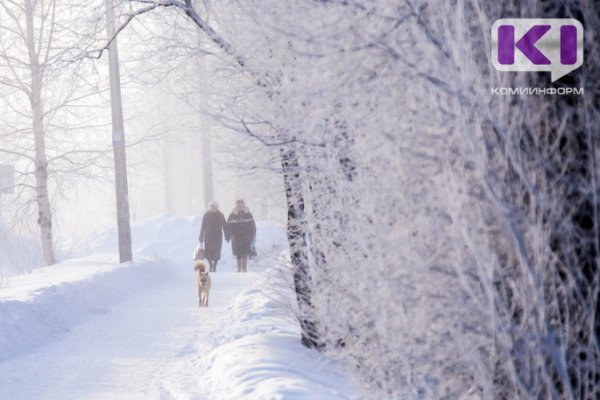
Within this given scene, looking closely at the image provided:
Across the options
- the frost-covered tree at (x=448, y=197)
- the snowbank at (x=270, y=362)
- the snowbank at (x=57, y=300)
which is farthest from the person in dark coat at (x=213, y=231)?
the frost-covered tree at (x=448, y=197)

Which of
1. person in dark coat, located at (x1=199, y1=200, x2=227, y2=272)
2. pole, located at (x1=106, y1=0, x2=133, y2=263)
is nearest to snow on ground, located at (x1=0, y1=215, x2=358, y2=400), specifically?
pole, located at (x1=106, y1=0, x2=133, y2=263)

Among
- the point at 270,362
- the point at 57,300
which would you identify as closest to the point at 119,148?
the point at 57,300

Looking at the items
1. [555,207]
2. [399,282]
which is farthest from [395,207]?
[555,207]

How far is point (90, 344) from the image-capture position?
344 inches

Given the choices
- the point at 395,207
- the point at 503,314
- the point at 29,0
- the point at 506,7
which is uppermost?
the point at 29,0

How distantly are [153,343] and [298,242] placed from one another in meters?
3.36

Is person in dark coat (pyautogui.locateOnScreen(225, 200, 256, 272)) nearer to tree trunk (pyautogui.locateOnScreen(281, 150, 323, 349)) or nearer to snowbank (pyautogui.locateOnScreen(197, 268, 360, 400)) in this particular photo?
snowbank (pyautogui.locateOnScreen(197, 268, 360, 400))

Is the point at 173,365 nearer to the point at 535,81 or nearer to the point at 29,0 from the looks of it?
the point at 535,81

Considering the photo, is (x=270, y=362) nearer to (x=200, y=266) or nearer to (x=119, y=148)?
(x=200, y=266)

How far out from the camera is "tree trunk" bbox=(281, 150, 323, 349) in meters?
5.96

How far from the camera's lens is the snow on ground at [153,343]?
585cm

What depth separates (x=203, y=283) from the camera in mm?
11680

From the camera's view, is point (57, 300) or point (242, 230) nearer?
point (57, 300)

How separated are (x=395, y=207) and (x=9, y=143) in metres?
17.3
